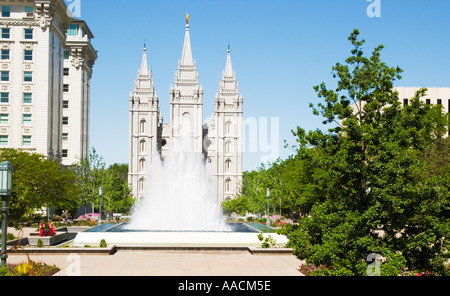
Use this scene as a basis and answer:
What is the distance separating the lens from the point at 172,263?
2086 centimetres

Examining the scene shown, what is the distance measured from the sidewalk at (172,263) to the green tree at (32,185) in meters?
4.57

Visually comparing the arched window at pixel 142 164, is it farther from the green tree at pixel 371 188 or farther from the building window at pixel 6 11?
the green tree at pixel 371 188

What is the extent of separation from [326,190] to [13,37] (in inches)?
1908

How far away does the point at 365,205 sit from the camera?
1568cm

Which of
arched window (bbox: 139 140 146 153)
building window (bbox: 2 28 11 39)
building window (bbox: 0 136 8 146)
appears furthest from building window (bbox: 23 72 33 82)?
arched window (bbox: 139 140 146 153)

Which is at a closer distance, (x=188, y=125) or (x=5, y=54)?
(x=5, y=54)

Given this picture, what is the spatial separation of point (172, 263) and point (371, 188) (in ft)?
28.7

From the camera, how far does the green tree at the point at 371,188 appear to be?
1495 cm

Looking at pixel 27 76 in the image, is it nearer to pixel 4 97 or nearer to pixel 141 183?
pixel 4 97

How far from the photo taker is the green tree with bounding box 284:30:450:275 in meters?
14.9

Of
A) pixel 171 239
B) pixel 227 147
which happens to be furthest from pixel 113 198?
pixel 227 147
